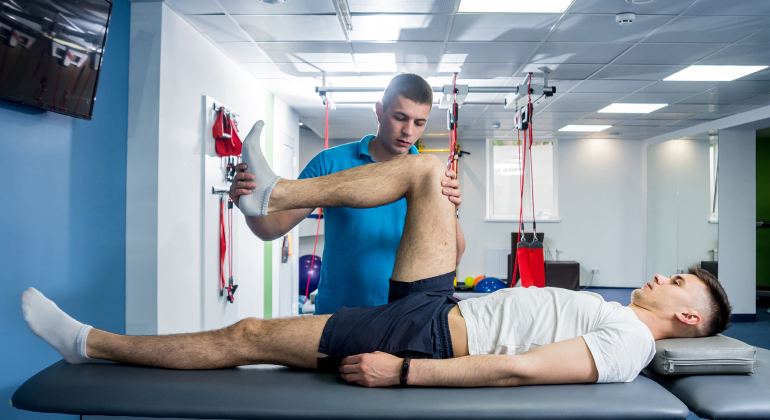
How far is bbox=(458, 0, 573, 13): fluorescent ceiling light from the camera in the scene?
2.35 meters

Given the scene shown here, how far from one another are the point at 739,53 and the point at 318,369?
355 cm

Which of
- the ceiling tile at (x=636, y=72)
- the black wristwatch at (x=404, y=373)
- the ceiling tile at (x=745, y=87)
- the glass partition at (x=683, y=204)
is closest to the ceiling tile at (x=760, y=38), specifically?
the ceiling tile at (x=636, y=72)

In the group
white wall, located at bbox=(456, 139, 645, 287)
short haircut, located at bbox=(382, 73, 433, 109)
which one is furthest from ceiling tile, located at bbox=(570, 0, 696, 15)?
white wall, located at bbox=(456, 139, 645, 287)

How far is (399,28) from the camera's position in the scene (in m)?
2.69

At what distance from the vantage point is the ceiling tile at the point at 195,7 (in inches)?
91.8

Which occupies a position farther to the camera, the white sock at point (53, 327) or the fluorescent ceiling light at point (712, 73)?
the fluorescent ceiling light at point (712, 73)

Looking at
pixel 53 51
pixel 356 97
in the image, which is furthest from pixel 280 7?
pixel 356 97

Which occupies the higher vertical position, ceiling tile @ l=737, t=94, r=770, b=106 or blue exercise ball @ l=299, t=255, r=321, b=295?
ceiling tile @ l=737, t=94, r=770, b=106

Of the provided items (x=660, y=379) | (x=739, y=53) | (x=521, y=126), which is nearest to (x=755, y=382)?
(x=660, y=379)

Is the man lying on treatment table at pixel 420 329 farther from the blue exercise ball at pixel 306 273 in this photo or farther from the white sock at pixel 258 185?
the blue exercise ball at pixel 306 273

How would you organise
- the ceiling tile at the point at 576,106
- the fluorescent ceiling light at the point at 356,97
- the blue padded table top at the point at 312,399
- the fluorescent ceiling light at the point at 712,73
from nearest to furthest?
the blue padded table top at the point at 312,399 < the fluorescent ceiling light at the point at 712,73 < the fluorescent ceiling light at the point at 356,97 < the ceiling tile at the point at 576,106

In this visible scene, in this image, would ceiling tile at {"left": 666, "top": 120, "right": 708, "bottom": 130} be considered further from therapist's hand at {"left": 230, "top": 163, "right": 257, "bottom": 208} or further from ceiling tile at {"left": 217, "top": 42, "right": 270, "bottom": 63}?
therapist's hand at {"left": 230, "top": 163, "right": 257, "bottom": 208}

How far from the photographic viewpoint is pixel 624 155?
6.98 m

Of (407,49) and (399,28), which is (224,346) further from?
(407,49)
